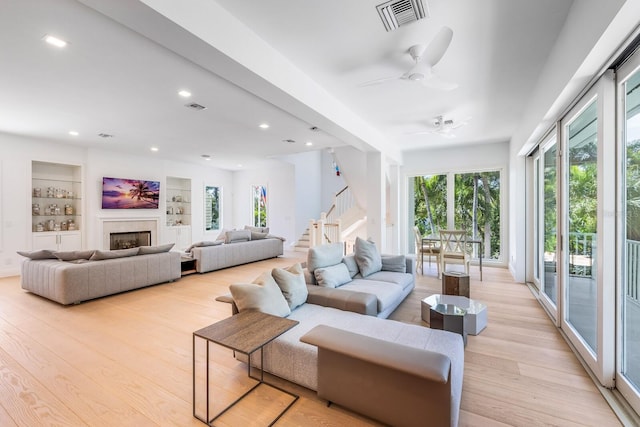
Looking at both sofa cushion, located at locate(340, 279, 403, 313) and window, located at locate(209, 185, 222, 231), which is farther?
window, located at locate(209, 185, 222, 231)

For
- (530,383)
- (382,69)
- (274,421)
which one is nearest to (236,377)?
(274,421)

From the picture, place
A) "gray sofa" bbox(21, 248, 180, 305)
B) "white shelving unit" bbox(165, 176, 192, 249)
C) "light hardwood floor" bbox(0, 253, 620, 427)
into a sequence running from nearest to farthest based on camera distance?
"light hardwood floor" bbox(0, 253, 620, 427) → "gray sofa" bbox(21, 248, 180, 305) → "white shelving unit" bbox(165, 176, 192, 249)

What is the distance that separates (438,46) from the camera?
232 cm

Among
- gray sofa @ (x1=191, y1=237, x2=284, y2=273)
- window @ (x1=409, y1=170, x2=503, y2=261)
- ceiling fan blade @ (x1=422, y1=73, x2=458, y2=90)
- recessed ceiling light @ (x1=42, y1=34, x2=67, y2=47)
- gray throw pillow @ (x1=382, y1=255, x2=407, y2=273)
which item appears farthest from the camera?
window @ (x1=409, y1=170, x2=503, y2=261)

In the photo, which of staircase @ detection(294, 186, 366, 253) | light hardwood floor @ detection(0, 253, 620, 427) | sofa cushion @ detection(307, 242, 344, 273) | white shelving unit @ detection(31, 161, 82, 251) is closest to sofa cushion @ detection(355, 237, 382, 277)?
sofa cushion @ detection(307, 242, 344, 273)

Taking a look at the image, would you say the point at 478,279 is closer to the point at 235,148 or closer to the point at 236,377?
the point at 236,377

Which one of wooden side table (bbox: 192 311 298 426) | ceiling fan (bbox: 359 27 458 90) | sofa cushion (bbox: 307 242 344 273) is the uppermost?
ceiling fan (bbox: 359 27 458 90)

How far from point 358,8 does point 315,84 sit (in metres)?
1.29

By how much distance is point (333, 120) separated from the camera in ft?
12.6

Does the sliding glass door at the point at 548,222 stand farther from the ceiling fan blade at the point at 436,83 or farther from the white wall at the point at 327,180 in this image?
the white wall at the point at 327,180

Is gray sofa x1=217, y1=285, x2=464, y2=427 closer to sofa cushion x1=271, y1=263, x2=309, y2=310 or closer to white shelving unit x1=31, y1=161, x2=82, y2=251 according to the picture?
sofa cushion x1=271, y1=263, x2=309, y2=310

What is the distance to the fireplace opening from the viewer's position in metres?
7.43

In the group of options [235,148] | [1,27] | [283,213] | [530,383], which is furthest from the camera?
[283,213]

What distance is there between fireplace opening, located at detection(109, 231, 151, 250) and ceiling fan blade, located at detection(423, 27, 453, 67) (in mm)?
8180
